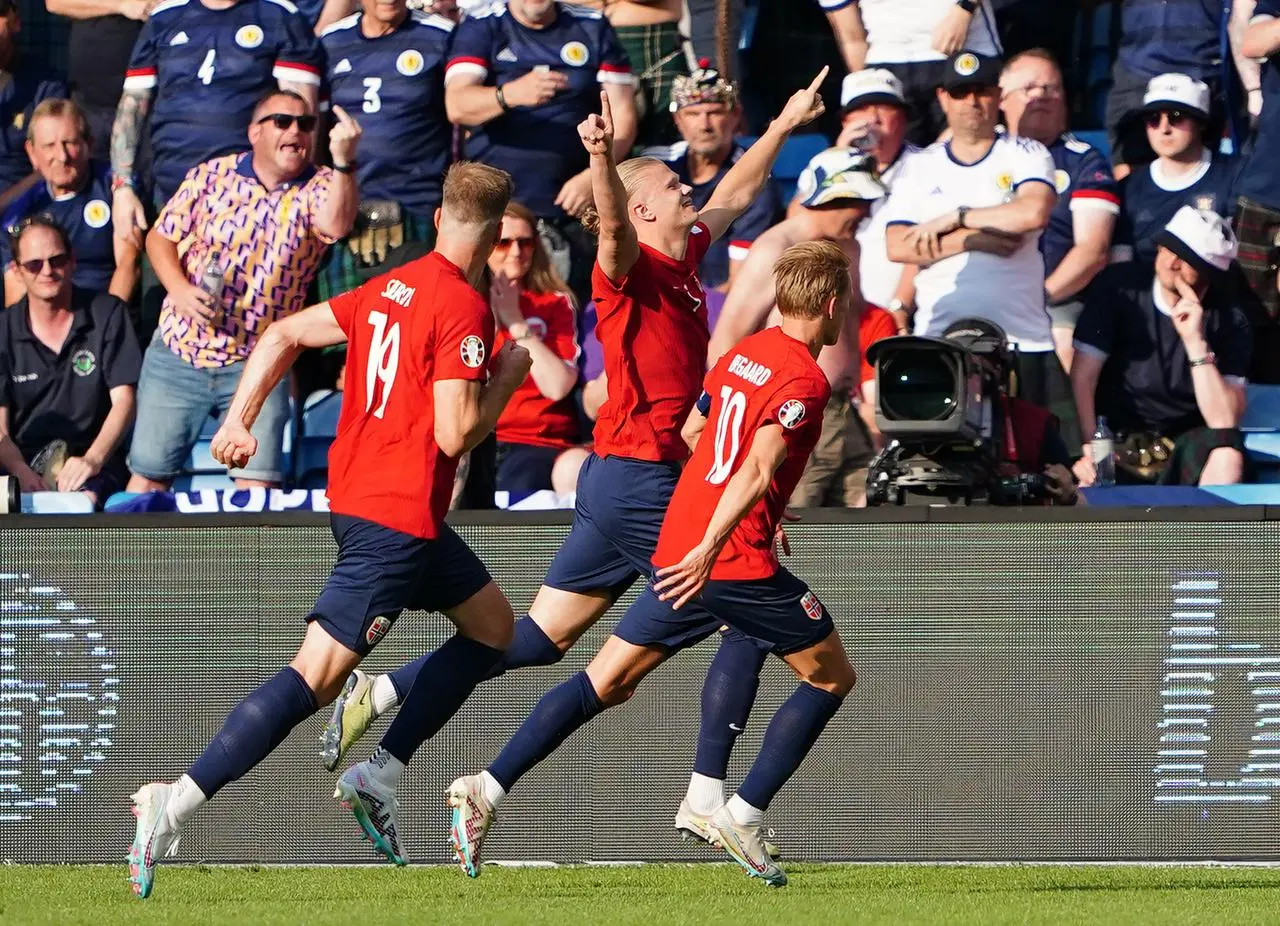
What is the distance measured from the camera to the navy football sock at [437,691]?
620 centimetres

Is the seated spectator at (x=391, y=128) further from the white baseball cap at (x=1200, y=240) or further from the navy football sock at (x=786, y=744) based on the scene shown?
the navy football sock at (x=786, y=744)

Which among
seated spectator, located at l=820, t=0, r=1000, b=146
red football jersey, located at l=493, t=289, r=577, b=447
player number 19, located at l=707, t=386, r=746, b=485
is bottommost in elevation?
red football jersey, located at l=493, t=289, r=577, b=447

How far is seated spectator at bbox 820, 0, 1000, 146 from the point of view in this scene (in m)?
10.0

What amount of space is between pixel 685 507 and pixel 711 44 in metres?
5.24

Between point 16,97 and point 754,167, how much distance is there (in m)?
5.57

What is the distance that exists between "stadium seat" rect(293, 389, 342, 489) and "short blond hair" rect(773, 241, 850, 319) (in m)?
4.18

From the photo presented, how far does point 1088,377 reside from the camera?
9.53 metres

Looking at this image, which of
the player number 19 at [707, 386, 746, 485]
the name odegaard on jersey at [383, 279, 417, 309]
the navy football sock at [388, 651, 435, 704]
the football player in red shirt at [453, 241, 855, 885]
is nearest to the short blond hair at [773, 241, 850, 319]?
the football player in red shirt at [453, 241, 855, 885]

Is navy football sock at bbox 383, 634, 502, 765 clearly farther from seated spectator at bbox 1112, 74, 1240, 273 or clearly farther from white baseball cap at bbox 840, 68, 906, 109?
seated spectator at bbox 1112, 74, 1240, 273

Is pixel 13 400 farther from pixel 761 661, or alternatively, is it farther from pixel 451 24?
pixel 761 661

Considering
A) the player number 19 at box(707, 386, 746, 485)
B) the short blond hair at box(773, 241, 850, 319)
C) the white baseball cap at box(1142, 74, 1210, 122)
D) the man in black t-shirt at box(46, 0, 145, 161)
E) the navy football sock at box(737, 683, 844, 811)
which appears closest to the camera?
the player number 19 at box(707, 386, 746, 485)

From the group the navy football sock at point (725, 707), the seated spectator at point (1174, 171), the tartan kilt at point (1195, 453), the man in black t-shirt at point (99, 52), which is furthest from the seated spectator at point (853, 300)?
the man in black t-shirt at point (99, 52)

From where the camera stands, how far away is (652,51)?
10453 millimetres

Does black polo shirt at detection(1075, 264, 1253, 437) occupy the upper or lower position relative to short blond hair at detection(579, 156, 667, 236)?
lower
